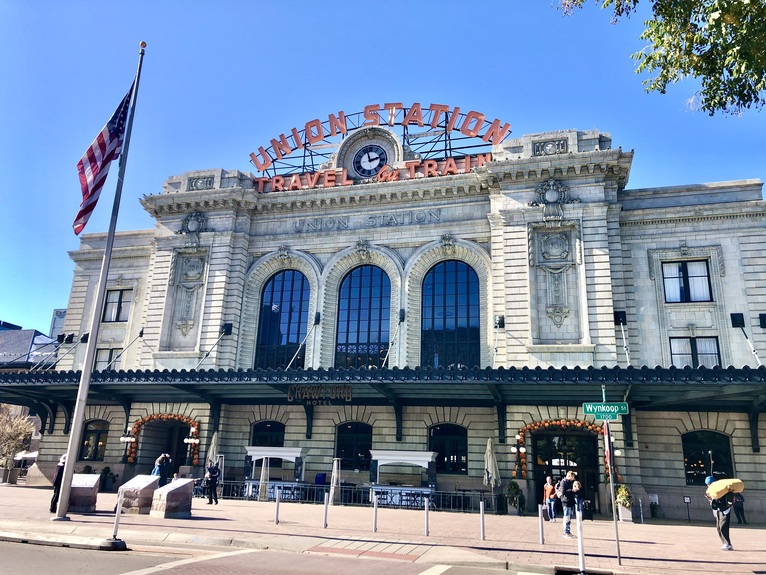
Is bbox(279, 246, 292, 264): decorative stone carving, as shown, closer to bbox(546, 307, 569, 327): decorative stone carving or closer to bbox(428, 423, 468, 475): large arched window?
bbox(428, 423, 468, 475): large arched window

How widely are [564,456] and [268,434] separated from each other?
50.8 feet

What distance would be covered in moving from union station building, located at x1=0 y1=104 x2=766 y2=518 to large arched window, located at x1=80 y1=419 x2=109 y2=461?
0.49ft

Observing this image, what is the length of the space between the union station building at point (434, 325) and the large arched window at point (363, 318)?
12cm

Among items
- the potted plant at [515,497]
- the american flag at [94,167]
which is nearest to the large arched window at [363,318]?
the potted plant at [515,497]

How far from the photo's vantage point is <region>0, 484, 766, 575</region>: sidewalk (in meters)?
12.8

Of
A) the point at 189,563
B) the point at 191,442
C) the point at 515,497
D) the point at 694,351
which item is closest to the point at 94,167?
the point at 189,563

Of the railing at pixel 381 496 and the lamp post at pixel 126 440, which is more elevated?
the lamp post at pixel 126 440

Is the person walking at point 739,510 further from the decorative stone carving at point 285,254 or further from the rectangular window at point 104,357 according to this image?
the rectangular window at point 104,357

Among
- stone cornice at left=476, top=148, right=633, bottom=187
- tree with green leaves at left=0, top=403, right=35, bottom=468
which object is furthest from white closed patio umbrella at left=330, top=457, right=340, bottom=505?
tree with green leaves at left=0, top=403, right=35, bottom=468

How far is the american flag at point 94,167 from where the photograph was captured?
1770 cm

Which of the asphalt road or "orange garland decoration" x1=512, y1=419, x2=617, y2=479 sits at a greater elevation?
"orange garland decoration" x1=512, y1=419, x2=617, y2=479

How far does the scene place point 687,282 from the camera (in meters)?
29.8

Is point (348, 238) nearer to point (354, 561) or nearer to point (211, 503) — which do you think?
point (211, 503)

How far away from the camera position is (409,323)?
106ft
